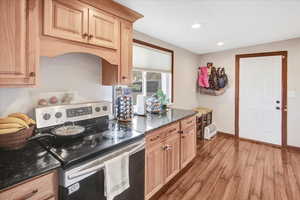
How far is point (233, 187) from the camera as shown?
7.24ft

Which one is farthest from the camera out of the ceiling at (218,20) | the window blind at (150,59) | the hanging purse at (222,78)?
the hanging purse at (222,78)

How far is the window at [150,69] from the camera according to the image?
271 cm

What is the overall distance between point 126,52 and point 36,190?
5.01ft

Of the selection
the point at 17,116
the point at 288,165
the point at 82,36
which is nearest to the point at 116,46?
the point at 82,36

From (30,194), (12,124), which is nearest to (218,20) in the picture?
(12,124)

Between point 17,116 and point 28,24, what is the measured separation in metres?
0.70

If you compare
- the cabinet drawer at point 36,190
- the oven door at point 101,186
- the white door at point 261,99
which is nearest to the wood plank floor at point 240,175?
the white door at point 261,99

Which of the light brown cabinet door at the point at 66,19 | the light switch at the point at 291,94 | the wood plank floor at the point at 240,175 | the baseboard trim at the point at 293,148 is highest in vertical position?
the light brown cabinet door at the point at 66,19

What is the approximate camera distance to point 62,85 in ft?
5.71

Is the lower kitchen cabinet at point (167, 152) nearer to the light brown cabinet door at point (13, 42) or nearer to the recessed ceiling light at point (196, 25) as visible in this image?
the light brown cabinet door at point (13, 42)

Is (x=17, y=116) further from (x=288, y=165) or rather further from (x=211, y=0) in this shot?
(x=288, y=165)

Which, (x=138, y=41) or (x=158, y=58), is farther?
(x=158, y=58)

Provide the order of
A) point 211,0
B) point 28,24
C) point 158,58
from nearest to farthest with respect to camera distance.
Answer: point 28,24
point 211,0
point 158,58

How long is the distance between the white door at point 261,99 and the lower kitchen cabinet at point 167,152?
2153 millimetres
